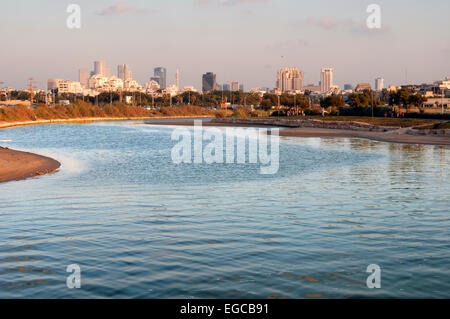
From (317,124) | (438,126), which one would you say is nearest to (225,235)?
(438,126)

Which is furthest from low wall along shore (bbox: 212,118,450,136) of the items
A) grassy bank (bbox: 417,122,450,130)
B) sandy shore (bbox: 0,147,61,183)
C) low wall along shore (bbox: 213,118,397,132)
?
sandy shore (bbox: 0,147,61,183)

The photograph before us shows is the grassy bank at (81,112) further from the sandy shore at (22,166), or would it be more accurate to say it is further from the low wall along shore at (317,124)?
the sandy shore at (22,166)

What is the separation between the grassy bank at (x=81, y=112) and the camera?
107150 mm

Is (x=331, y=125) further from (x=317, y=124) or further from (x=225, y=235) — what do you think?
(x=225, y=235)

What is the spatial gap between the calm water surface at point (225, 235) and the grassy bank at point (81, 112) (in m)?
87.9

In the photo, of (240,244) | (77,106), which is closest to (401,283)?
(240,244)

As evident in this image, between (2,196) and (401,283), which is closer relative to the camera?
(401,283)

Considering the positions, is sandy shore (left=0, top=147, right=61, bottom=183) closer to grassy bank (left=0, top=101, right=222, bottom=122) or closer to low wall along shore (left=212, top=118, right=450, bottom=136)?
low wall along shore (left=212, top=118, right=450, bottom=136)

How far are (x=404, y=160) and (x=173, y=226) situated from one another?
79.5ft

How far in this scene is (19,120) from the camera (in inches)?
4166

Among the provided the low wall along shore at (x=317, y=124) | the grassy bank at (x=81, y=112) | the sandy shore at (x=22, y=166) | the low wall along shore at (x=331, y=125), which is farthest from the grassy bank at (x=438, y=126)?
the grassy bank at (x=81, y=112)

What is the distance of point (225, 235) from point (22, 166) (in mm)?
19949

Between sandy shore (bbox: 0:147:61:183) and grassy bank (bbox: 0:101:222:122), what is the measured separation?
232 feet
